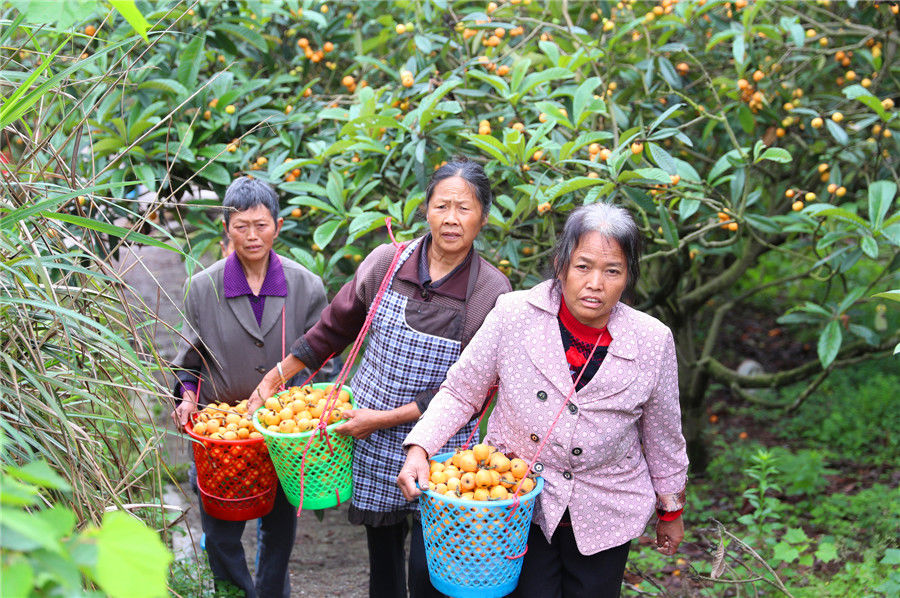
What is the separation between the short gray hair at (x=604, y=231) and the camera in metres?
2.13

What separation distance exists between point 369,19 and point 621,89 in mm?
1367

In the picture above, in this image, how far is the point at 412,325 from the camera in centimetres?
252

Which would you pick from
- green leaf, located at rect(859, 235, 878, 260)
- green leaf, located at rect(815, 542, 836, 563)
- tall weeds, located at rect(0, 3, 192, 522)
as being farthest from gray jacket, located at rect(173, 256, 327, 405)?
green leaf, located at rect(815, 542, 836, 563)

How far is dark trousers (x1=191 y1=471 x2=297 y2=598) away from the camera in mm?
2908

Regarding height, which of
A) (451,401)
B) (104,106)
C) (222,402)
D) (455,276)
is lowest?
(222,402)

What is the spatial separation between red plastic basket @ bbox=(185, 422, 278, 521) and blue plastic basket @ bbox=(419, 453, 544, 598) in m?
0.70

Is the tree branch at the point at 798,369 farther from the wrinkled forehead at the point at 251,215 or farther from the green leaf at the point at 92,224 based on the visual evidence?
the green leaf at the point at 92,224

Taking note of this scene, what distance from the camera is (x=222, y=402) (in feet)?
9.56

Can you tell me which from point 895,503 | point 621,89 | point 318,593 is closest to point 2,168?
point 318,593

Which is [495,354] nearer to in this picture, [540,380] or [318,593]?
[540,380]

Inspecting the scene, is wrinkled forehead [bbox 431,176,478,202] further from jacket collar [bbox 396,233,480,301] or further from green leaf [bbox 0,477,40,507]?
green leaf [bbox 0,477,40,507]

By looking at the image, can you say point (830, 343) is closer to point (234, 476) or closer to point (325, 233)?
point (325, 233)

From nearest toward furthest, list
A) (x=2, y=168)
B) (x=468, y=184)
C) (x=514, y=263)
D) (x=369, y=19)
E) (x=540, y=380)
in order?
1. (x=2, y=168)
2. (x=540, y=380)
3. (x=468, y=184)
4. (x=514, y=263)
5. (x=369, y=19)

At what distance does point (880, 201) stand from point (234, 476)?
7.71 feet
